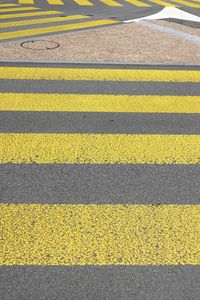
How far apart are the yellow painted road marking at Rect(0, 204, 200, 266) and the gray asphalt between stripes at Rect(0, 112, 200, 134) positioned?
1729mm

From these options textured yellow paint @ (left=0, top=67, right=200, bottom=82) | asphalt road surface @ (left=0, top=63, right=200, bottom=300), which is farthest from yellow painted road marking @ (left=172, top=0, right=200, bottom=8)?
asphalt road surface @ (left=0, top=63, right=200, bottom=300)

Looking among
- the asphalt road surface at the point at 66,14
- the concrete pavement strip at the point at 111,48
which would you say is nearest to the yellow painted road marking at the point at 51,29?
the asphalt road surface at the point at 66,14

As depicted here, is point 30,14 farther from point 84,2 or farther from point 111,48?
point 111,48

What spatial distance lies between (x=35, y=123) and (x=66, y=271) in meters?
2.77

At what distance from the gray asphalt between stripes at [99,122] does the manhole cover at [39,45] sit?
3548 millimetres

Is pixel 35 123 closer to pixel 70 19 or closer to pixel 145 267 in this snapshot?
pixel 145 267

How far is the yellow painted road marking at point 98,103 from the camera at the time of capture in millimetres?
6320

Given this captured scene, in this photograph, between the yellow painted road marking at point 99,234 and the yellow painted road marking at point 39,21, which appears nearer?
the yellow painted road marking at point 99,234

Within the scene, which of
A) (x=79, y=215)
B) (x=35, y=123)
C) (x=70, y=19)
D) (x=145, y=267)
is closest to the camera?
(x=145, y=267)

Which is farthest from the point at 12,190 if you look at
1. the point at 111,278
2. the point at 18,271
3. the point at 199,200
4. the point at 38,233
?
the point at 199,200

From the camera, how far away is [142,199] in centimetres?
426

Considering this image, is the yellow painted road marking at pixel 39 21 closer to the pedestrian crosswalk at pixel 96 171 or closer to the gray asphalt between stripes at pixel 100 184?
the pedestrian crosswalk at pixel 96 171

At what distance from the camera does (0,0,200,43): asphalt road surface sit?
436 inches

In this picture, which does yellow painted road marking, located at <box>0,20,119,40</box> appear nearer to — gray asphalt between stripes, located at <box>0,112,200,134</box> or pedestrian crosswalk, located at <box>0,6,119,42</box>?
pedestrian crosswalk, located at <box>0,6,119,42</box>
